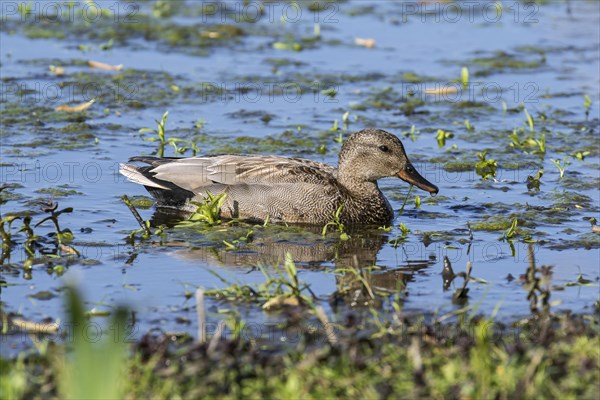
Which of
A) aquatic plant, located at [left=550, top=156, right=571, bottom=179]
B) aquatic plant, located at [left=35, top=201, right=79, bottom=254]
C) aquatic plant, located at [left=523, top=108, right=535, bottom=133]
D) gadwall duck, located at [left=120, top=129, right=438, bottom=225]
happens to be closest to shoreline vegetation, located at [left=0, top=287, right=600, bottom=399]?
aquatic plant, located at [left=35, top=201, right=79, bottom=254]

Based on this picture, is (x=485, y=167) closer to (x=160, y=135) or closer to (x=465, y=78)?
(x=160, y=135)

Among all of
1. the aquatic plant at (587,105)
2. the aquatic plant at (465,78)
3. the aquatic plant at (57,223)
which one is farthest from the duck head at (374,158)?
the aquatic plant at (465,78)

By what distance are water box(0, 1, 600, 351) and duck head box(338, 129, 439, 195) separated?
389 mm

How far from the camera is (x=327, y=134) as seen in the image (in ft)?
41.1

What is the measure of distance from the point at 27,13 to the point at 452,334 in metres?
11.9

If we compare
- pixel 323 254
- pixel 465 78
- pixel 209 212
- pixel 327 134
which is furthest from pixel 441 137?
pixel 323 254

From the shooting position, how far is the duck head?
33.3 feet

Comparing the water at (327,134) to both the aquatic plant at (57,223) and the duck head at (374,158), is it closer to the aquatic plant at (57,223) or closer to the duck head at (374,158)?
the aquatic plant at (57,223)

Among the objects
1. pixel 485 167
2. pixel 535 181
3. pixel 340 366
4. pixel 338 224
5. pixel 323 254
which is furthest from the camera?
pixel 485 167

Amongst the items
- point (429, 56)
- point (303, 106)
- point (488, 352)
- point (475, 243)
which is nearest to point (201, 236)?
point (475, 243)

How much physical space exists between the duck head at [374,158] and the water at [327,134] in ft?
1.28

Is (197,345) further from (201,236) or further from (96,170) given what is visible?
(96,170)

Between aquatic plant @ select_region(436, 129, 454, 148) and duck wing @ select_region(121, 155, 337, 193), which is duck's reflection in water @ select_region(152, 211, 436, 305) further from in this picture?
aquatic plant @ select_region(436, 129, 454, 148)

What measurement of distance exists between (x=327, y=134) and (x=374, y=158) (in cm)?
238
